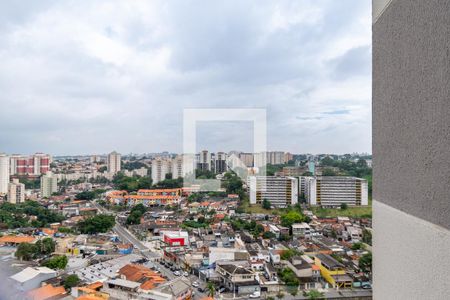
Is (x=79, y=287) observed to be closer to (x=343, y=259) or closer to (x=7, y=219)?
(x=343, y=259)

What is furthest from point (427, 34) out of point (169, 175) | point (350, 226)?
point (169, 175)

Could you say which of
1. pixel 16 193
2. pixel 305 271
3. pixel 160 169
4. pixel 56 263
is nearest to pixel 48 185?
pixel 16 193

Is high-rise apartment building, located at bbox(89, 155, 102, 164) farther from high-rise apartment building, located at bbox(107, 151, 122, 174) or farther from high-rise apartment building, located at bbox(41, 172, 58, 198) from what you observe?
high-rise apartment building, located at bbox(41, 172, 58, 198)

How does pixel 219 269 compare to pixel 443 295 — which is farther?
pixel 219 269

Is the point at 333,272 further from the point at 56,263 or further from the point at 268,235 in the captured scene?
the point at 56,263

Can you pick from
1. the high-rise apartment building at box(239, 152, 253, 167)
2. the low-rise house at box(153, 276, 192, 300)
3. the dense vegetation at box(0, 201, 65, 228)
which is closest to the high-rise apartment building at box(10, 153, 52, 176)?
the dense vegetation at box(0, 201, 65, 228)

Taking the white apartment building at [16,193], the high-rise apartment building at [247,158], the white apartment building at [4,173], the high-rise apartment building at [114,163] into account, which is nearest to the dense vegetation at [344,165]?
the high-rise apartment building at [247,158]
